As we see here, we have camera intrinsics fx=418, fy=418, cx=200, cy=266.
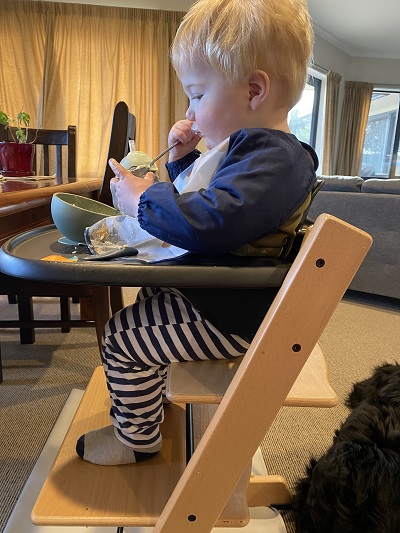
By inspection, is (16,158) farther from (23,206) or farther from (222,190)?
(222,190)

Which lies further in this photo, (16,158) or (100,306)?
(16,158)

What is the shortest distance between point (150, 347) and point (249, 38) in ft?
1.51

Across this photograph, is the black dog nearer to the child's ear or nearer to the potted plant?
the child's ear

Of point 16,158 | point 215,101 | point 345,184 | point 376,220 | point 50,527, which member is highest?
point 215,101

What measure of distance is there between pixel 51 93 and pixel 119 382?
12.4 ft

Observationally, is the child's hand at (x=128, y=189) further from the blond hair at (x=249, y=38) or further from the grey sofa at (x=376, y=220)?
the grey sofa at (x=376, y=220)

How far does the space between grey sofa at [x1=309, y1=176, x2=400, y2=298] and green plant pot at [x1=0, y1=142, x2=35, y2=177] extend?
1876 mm

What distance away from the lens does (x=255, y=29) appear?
558 mm

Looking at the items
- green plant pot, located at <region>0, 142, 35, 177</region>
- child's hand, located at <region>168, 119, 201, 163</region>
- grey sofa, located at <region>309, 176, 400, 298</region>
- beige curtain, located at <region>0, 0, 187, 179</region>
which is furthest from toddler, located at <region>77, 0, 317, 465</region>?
beige curtain, located at <region>0, 0, 187, 179</region>

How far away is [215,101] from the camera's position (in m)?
0.61

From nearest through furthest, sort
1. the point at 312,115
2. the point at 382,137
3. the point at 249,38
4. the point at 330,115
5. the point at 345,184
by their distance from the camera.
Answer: the point at 249,38, the point at 345,184, the point at 330,115, the point at 312,115, the point at 382,137

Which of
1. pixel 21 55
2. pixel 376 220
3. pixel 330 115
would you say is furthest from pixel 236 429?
pixel 330 115

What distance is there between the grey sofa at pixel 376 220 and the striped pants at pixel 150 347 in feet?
6.90

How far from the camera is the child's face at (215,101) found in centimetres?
60
